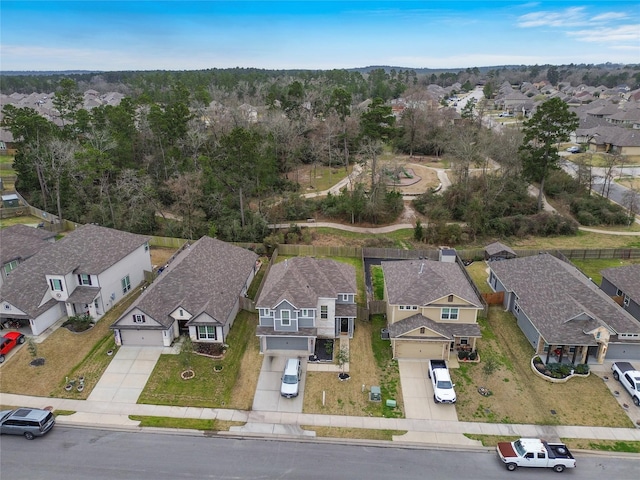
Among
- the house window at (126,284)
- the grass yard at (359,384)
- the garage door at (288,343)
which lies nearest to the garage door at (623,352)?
the grass yard at (359,384)

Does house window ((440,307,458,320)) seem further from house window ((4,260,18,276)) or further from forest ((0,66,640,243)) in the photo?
house window ((4,260,18,276))

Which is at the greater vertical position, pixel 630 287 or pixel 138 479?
pixel 630 287

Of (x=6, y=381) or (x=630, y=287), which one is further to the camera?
(x=630, y=287)

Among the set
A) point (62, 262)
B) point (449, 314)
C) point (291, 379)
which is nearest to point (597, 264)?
point (449, 314)

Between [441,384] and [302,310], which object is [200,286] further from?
[441,384]

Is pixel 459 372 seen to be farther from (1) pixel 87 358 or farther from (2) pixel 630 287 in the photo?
(1) pixel 87 358

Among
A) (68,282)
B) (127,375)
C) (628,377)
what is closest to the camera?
(628,377)

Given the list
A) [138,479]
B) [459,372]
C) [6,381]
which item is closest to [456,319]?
[459,372]

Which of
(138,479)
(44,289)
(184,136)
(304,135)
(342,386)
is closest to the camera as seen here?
(138,479)
